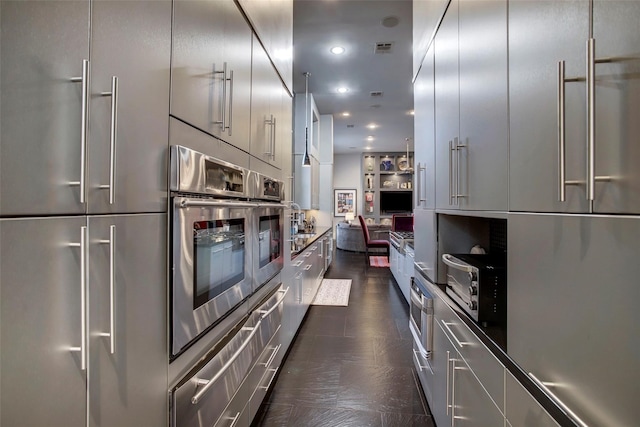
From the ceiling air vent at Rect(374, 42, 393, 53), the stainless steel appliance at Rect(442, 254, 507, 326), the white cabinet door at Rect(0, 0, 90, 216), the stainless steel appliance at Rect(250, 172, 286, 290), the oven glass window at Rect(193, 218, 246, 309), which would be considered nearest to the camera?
the white cabinet door at Rect(0, 0, 90, 216)

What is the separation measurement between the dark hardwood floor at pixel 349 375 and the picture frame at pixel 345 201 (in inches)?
303

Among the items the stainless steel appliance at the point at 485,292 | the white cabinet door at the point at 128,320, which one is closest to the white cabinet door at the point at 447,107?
the stainless steel appliance at the point at 485,292

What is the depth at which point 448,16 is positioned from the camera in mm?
1669

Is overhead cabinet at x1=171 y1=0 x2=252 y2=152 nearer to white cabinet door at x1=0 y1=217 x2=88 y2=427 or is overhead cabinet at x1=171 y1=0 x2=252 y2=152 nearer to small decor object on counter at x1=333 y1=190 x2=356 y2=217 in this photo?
white cabinet door at x1=0 y1=217 x2=88 y2=427

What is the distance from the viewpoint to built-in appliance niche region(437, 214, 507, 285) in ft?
6.55

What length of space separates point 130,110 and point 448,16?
1.67 m

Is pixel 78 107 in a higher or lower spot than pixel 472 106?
lower

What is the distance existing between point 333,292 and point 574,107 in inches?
180

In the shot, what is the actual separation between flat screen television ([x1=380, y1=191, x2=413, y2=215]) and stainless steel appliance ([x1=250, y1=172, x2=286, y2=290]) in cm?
955

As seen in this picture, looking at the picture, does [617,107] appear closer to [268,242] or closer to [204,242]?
[204,242]

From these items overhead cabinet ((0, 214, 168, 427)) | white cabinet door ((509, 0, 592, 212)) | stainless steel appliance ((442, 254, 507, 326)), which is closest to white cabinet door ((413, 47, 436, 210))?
stainless steel appliance ((442, 254, 507, 326))

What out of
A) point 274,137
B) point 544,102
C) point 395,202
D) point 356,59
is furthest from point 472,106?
point 395,202

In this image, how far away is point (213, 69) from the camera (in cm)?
131

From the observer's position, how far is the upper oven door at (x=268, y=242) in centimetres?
183
